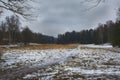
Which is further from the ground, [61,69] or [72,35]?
[72,35]

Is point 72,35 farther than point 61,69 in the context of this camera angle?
Yes

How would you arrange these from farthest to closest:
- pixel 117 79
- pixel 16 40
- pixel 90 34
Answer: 1. pixel 90 34
2. pixel 16 40
3. pixel 117 79

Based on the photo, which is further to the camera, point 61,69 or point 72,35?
A: point 72,35

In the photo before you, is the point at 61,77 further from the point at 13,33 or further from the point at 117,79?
the point at 13,33

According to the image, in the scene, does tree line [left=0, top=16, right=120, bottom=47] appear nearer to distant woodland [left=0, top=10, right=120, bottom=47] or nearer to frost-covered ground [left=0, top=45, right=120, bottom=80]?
distant woodland [left=0, top=10, right=120, bottom=47]

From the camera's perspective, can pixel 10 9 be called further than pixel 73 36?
No

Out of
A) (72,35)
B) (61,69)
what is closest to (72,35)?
(72,35)

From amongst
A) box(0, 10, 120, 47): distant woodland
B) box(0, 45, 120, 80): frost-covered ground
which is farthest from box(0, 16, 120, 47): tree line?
box(0, 45, 120, 80): frost-covered ground

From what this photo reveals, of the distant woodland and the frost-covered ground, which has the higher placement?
the distant woodland

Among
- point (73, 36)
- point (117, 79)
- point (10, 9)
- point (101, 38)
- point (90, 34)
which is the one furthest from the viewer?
point (73, 36)

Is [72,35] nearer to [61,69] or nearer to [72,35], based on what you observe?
[72,35]

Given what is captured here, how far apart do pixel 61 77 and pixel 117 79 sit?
9.26 feet

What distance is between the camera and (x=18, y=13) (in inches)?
683

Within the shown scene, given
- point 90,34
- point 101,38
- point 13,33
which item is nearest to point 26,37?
point 13,33
